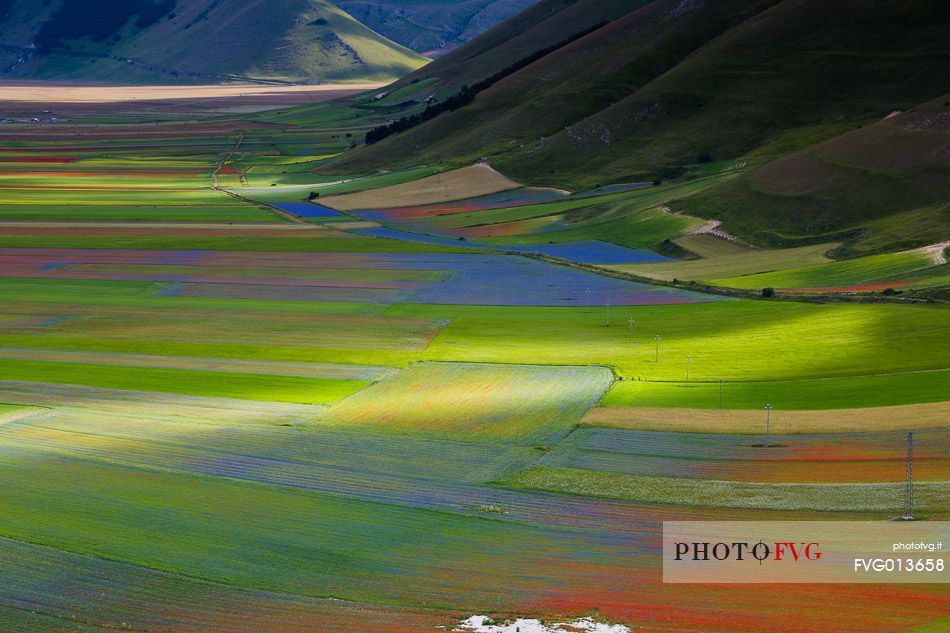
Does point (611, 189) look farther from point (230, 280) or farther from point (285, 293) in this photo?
point (285, 293)

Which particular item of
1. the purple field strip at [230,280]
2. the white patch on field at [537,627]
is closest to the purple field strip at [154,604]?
the white patch on field at [537,627]

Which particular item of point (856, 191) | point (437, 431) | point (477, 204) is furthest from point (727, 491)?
point (477, 204)

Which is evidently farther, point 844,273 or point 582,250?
point 582,250

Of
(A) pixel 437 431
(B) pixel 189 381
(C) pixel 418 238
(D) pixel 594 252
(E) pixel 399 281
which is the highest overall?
(C) pixel 418 238

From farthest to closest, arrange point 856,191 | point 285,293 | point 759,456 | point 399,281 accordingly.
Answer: point 856,191
point 399,281
point 285,293
point 759,456

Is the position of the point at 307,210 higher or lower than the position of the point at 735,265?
higher

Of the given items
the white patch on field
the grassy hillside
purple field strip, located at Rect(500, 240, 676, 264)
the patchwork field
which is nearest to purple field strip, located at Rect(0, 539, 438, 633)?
the patchwork field

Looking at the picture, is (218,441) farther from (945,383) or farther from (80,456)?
(945,383)

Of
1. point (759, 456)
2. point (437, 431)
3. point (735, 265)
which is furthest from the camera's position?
point (735, 265)
